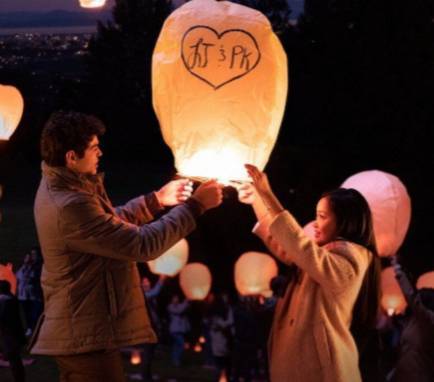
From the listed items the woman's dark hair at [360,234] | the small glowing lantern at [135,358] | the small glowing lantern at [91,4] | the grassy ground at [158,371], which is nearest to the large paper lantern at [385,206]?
the woman's dark hair at [360,234]

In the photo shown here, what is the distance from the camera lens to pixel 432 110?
42.1 feet

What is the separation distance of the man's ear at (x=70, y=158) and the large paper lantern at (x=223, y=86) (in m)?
0.58

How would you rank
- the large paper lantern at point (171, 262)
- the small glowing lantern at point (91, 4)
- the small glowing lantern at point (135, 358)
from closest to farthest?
1. the small glowing lantern at point (91, 4)
2. the small glowing lantern at point (135, 358)
3. the large paper lantern at point (171, 262)

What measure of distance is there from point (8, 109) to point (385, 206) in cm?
455

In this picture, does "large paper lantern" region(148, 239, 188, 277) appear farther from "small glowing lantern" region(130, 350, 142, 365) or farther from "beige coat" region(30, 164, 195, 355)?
"beige coat" region(30, 164, 195, 355)

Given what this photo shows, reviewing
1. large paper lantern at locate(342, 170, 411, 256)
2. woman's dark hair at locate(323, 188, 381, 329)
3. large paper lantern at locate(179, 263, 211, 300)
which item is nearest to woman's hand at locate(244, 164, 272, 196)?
woman's dark hair at locate(323, 188, 381, 329)

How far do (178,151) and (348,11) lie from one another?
1198cm

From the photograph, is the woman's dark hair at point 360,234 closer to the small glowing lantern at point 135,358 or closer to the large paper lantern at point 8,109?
the small glowing lantern at point 135,358

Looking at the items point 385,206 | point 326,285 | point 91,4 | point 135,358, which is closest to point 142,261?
point 326,285

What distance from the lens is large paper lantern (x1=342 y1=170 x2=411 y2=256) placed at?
495 cm

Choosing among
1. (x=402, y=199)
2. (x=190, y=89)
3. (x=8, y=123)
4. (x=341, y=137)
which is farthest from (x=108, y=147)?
(x=190, y=89)

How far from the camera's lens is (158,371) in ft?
27.1

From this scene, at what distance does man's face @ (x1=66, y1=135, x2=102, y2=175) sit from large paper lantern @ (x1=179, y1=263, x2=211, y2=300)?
5784mm

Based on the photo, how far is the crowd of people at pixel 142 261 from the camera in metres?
2.86
